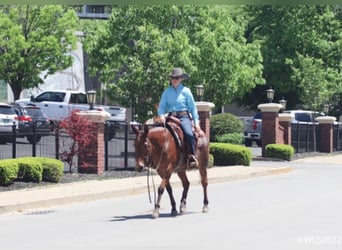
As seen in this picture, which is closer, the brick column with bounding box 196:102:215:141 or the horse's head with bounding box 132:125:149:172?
the horse's head with bounding box 132:125:149:172

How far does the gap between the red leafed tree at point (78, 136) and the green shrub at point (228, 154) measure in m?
6.33

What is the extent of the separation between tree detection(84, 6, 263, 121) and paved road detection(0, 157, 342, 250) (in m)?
9.60

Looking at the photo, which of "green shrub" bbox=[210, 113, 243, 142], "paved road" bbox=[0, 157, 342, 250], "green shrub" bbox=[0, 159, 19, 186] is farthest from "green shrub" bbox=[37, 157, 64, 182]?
"green shrub" bbox=[210, 113, 243, 142]

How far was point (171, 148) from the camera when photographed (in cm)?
1140

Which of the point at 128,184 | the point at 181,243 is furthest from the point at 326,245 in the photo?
the point at 128,184

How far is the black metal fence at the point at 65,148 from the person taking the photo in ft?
65.8

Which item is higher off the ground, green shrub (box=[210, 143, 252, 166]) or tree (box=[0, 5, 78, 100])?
tree (box=[0, 5, 78, 100])

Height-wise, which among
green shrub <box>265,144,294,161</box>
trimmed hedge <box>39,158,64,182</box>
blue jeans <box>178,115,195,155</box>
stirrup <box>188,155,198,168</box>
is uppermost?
blue jeans <box>178,115,195,155</box>

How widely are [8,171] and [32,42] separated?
29358mm

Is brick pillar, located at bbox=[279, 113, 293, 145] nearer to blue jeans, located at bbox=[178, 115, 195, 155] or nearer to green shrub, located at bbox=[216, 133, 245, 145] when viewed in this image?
green shrub, located at bbox=[216, 133, 245, 145]

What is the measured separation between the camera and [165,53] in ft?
86.1

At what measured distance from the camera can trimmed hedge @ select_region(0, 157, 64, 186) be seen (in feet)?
52.2

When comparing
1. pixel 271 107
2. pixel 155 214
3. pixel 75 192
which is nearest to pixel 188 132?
pixel 155 214

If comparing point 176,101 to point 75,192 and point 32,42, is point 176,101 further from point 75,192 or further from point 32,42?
point 32,42
